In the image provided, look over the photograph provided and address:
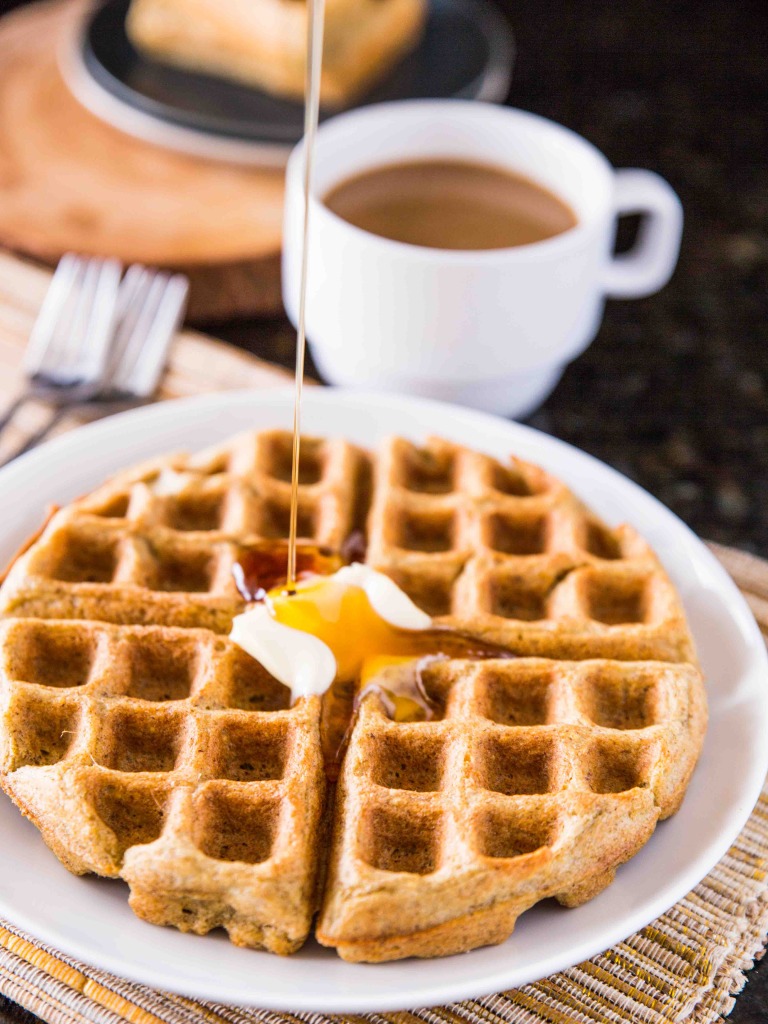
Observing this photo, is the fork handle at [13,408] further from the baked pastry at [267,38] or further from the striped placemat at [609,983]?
the baked pastry at [267,38]

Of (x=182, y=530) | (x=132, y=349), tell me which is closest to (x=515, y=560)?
(x=182, y=530)

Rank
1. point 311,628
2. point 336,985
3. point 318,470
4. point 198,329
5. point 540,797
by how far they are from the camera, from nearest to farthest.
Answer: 1. point 336,985
2. point 540,797
3. point 311,628
4. point 318,470
5. point 198,329

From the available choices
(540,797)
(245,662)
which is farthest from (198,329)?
(540,797)

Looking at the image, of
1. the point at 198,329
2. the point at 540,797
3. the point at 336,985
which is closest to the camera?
the point at 336,985

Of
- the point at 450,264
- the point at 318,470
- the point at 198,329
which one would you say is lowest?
the point at 198,329

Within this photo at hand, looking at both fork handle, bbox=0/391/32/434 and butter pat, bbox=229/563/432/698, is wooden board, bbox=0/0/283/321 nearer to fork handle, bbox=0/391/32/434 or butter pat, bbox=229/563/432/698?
fork handle, bbox=0/391/32/434

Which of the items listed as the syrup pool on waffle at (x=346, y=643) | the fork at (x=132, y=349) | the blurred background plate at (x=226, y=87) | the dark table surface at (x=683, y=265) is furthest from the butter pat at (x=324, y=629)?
the blurred background plate at (x=226, y=87)

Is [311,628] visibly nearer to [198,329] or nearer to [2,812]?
[2,812]
